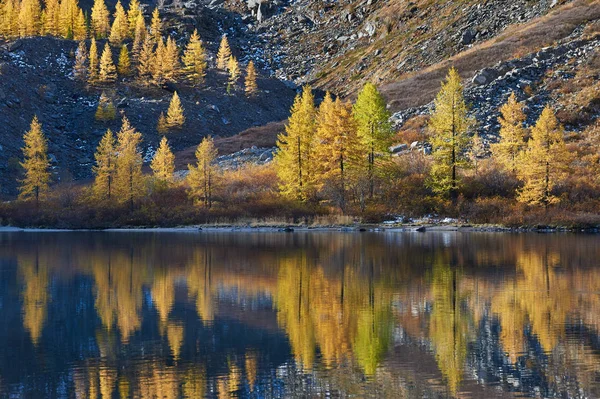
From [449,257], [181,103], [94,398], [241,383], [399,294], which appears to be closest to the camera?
[94,398]

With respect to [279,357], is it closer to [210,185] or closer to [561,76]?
[210,185]

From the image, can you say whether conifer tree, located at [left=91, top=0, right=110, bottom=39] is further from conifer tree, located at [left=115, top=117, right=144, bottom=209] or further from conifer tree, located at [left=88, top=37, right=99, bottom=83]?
conifer tree, located at [left=115, top=117, right=144, bottom=209]

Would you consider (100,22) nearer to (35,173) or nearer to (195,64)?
(195,64)

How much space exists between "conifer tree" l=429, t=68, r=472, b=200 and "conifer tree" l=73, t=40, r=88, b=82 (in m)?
83.5

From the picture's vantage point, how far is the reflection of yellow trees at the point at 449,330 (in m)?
14.0

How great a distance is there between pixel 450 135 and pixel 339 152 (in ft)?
31.2

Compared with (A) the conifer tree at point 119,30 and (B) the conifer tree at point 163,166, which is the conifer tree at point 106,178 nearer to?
(B) the conifer tree at point 163,166

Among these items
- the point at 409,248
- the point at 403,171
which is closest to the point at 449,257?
the point at 409,248

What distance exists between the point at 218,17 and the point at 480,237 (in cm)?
16329

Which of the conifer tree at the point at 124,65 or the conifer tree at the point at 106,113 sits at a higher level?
the conifer tree at the point at 124,65

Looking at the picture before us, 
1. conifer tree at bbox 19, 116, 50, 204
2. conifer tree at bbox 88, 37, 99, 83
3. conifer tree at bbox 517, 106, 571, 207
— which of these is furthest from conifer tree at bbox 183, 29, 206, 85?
conifer tree at bbox 517, 106, 571, 207

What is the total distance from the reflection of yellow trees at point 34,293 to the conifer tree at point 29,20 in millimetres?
118272

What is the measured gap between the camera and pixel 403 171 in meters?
65.1

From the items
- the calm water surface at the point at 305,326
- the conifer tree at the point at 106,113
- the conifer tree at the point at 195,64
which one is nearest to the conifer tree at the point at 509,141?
the calm water surface at the point at 305,326
